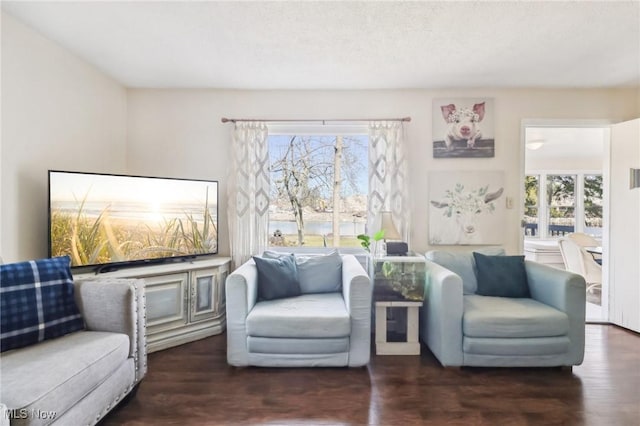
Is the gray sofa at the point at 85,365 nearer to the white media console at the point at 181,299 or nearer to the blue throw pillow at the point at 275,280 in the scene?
the white media console at the point at 181,299

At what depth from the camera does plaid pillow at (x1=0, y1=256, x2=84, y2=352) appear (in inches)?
65.7

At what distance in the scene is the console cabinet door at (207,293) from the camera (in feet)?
9.50

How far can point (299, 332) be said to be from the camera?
2.31 m

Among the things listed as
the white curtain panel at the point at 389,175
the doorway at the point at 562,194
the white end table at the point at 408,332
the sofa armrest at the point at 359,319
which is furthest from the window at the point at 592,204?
the sofa armrest at the point at 359,319

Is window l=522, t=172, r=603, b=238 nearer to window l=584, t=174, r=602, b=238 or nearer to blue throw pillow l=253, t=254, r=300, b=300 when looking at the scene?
window l=584, t=174, r=602, b=238

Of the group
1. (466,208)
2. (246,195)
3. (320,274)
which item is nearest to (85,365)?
(320,274)

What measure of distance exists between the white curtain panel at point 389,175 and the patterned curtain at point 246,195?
1126 millimetres

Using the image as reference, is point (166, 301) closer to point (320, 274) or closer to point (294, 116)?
point (320, 274)

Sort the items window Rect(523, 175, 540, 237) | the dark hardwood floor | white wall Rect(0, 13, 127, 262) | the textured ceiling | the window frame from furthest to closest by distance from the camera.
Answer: window Rect(523, 175, 540, 237)
the window frame
white wall Rect(0, 13, 127, 262)
the textured ceiling
the dark hardwood floor

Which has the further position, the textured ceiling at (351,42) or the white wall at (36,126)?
the white wall at (36,126)

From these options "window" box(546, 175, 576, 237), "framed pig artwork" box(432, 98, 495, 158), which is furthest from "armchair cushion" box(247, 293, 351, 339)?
"window" box(546, 175, 576, 237)

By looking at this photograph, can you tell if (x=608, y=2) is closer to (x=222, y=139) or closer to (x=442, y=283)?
(x=442, y=283)

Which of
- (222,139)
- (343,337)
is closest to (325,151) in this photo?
(222,139)

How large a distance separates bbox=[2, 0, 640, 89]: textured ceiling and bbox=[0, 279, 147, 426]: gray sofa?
180cm
